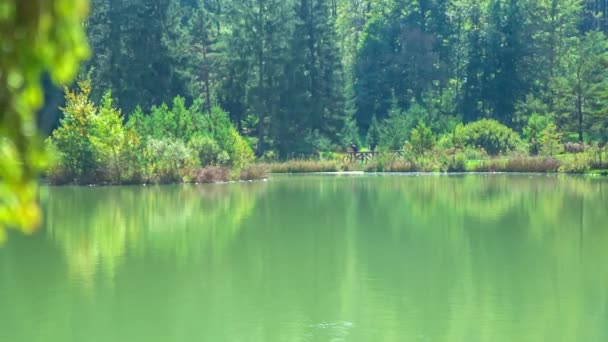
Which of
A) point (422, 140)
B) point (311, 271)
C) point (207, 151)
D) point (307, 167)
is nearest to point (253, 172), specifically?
point (207, 151)

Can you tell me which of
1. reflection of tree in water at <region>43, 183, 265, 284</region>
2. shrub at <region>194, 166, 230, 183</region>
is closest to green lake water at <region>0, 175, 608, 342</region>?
reflection of tree in water at <region>43, 183, 265, 284</region>

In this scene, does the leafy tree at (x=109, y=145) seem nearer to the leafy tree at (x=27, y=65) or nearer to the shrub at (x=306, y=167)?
the shrub at (x=306, y=167)

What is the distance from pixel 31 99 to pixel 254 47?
173ft

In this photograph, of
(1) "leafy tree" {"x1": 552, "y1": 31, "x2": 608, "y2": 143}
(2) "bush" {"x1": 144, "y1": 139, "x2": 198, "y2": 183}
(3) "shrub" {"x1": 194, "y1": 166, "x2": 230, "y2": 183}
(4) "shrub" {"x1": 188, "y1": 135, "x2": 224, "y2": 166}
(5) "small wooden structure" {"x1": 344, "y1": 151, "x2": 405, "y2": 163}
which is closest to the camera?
(2) "bush" {"x1": 144, "y1": 139, "x2": 198, "y2": 183}

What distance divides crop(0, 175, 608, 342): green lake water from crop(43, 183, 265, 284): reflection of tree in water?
0.06m

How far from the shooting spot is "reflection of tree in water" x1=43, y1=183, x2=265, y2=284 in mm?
16562

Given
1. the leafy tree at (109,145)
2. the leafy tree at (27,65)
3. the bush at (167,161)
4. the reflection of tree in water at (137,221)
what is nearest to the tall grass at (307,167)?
the bush at (167,161)

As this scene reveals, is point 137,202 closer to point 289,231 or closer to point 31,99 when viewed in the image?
point 289,231

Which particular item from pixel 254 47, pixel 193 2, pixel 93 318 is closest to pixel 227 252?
pixel 93 318

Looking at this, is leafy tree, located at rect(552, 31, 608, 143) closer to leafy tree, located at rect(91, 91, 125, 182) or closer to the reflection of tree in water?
the reflection of tree in water

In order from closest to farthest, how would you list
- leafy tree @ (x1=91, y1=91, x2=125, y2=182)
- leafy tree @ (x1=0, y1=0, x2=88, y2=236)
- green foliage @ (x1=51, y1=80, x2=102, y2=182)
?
leafy tree @ (x1=0, y1=0, x2=88, y2=236)
green foliage @ (x1=51, y1=80, x2=102, y2=182)
leafy tree @ (x1=91, y1=91, x2=125, y2=182)

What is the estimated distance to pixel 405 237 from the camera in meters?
18.6

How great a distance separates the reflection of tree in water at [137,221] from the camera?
652 inches

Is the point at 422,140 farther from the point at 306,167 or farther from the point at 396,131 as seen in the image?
the point at 306,167
